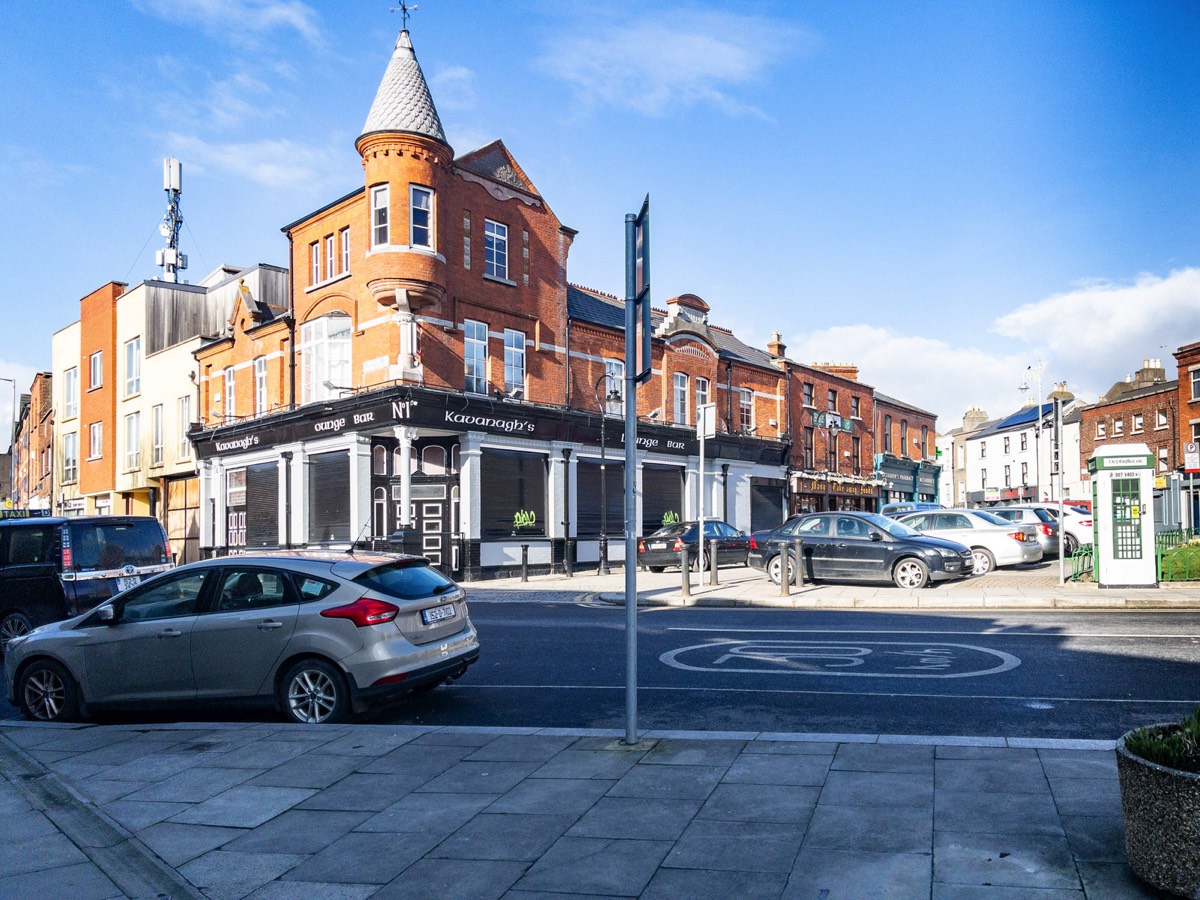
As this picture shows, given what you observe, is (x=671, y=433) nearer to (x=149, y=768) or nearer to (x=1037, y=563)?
(x=1037, y=563)

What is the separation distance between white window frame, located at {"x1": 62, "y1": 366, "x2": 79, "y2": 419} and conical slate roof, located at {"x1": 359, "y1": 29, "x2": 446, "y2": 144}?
29538 millimetres

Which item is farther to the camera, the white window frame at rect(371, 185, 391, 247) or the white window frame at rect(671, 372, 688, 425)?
the white window frame at rect(671, 372, 688, 425)

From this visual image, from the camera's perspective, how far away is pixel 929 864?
13.4 ft

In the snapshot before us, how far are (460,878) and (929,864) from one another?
2090 mm

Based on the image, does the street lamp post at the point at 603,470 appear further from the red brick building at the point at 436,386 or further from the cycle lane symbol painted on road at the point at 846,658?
the cycle lane symbol painted on road at the point at 846,658

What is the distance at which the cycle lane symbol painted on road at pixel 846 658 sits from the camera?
30.5 ft

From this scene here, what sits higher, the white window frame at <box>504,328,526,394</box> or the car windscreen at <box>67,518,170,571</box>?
the white window frame at <box>504,328,526,394</box>

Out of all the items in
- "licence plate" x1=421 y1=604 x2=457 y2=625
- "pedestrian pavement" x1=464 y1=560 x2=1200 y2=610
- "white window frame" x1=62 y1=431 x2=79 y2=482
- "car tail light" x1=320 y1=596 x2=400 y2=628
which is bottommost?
"pedestrian pavement" x1=464 y1=560 x2=1200 y2=610

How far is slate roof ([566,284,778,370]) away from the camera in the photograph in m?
31.6

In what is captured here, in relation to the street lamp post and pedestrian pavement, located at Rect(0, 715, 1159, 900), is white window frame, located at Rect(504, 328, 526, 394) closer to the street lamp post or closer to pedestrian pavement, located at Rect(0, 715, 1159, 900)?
the street lamp post

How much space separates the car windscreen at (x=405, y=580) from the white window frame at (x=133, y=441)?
3711 cm

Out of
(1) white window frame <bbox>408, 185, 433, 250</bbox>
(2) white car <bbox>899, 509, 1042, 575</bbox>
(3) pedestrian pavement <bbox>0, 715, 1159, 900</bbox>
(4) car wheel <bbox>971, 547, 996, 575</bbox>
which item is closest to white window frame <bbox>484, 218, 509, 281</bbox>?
(1) white window frame <bbox>408, 185, 433, 250</bbox>

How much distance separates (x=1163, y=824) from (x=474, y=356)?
24.7 metres

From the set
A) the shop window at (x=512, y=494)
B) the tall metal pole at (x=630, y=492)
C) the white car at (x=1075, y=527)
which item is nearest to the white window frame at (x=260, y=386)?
the shop window at (x=512, y=494)
